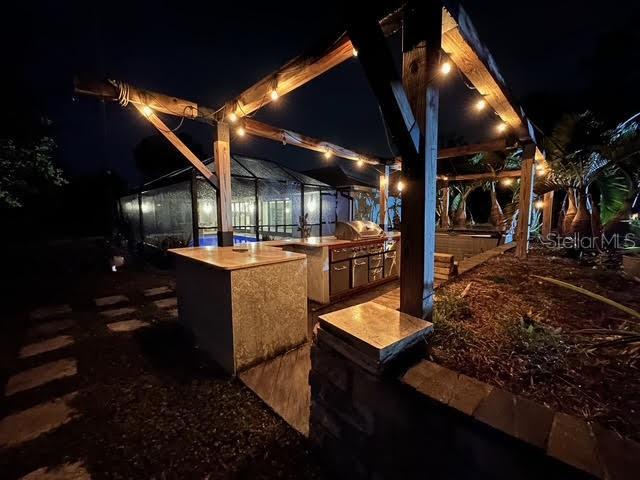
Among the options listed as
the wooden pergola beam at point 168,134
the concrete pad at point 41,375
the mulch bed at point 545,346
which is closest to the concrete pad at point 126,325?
the concrete pad at point 41,375

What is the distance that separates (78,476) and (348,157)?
6.74 meters

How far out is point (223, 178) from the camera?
4.34 meters

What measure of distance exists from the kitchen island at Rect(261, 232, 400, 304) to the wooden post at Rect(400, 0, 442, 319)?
284 centimetres

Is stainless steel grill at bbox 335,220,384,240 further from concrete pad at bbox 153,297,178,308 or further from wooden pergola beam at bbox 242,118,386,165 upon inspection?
concrete pad at bbox 153,297,178,308

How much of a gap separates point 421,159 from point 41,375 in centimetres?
464

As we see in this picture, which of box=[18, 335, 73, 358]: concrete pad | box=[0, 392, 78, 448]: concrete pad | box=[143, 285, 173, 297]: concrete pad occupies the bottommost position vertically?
box=[0, 392, 78, 448]: concrete pad

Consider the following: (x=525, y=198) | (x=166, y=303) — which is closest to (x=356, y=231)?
(x=525, y=198)

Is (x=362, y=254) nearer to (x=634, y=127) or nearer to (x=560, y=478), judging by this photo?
(x=560, y=478)

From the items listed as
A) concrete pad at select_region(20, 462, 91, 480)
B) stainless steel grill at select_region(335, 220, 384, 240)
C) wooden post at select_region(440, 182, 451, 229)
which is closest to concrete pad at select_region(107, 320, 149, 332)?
concrete pad at select_region(20, 462, 91, 480)

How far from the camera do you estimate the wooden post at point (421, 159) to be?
5.94ft

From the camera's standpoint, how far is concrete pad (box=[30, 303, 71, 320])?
4688 mm

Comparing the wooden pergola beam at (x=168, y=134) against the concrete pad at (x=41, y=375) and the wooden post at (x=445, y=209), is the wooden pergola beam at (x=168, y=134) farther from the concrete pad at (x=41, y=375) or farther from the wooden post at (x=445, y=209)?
the wooden post at (x=445, y=209)

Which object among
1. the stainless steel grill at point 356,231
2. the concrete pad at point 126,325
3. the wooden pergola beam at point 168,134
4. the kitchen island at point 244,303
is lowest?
the concrete pad at point 126,325

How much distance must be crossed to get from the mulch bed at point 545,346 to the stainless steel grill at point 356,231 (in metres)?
2.31
